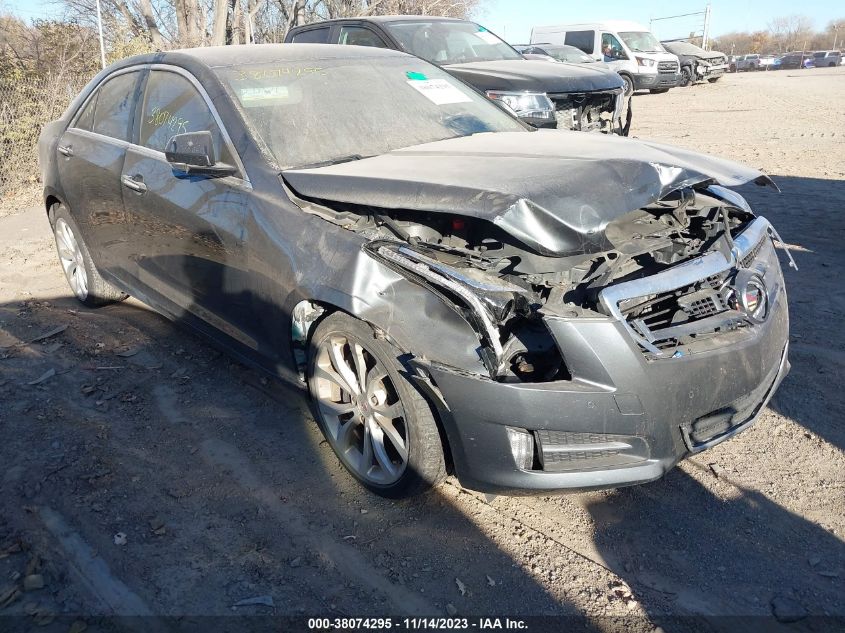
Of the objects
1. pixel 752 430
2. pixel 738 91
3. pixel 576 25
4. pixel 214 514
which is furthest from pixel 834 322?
pixel 738 91

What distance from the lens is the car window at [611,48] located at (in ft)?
64.0

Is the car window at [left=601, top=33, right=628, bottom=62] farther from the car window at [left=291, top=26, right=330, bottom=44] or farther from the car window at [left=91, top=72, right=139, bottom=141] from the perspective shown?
the car window at [left=91, top=72, right=139, bottom=141]

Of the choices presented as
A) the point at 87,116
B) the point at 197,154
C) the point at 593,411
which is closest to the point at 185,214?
the point at 197,154

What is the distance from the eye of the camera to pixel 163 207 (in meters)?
3.90

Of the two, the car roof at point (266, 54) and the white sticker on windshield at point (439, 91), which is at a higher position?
the car roof at point (266, 54)

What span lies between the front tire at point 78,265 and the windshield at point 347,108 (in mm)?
2089

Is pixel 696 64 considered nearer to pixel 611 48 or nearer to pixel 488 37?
pixel 611 48

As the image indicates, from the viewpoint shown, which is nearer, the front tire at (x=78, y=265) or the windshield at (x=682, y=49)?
the front tire at (x=78, y=265)

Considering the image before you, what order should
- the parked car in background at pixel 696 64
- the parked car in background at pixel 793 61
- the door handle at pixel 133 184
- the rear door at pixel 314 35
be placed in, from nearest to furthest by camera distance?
the door handle at pixel 133 184 < the rear door at pixel 314 35 < the parked car in background at pixel 696 64 < the parked car in background at pixel 793 61

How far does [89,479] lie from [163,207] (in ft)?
4.90

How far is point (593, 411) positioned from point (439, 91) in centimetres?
269

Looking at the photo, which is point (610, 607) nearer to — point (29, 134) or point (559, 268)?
point (559, 268)

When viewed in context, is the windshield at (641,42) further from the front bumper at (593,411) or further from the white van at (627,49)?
the front bumper at (593,411)

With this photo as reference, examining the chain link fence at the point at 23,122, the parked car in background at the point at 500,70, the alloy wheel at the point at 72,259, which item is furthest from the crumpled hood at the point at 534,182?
the chain link fence at the point at 23,122
